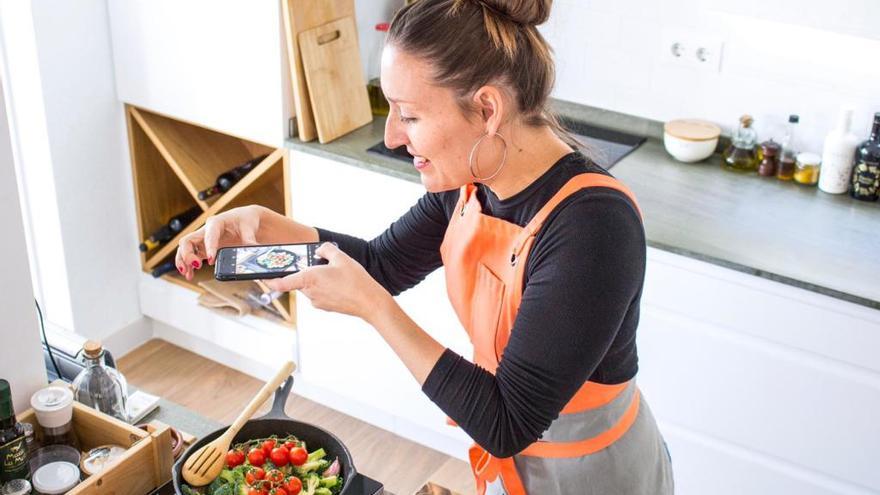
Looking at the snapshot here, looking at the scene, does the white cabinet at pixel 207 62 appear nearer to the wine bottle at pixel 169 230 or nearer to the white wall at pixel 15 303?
the wine bottle at pixel 169 230

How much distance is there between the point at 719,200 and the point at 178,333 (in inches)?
71.5

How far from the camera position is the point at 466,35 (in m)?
1.42

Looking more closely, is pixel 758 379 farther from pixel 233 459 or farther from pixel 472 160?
pixel 233 459

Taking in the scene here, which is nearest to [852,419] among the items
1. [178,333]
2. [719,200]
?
[719,200]

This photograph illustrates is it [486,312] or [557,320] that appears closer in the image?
[557,320]

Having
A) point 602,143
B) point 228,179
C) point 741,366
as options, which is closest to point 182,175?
point 228,179

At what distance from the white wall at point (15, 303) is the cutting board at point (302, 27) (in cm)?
123

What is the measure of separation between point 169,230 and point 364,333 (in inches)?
31.5

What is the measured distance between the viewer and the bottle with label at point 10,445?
4.42 feet

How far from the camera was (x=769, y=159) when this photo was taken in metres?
2.66

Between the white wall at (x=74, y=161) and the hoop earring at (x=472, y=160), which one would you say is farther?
the white wall at (x=74, y=161)

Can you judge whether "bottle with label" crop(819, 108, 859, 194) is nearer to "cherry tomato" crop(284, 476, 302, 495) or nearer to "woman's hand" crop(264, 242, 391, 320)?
"woman's hand" crop(264, 242, 391, 320)

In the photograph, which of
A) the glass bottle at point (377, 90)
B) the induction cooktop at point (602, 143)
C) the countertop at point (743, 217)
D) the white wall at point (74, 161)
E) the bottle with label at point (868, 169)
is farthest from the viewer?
the glass bottle at point (377, 90)

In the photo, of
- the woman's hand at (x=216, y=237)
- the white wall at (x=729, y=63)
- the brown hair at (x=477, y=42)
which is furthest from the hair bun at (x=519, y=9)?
the white wall at (x=729, y=63)
